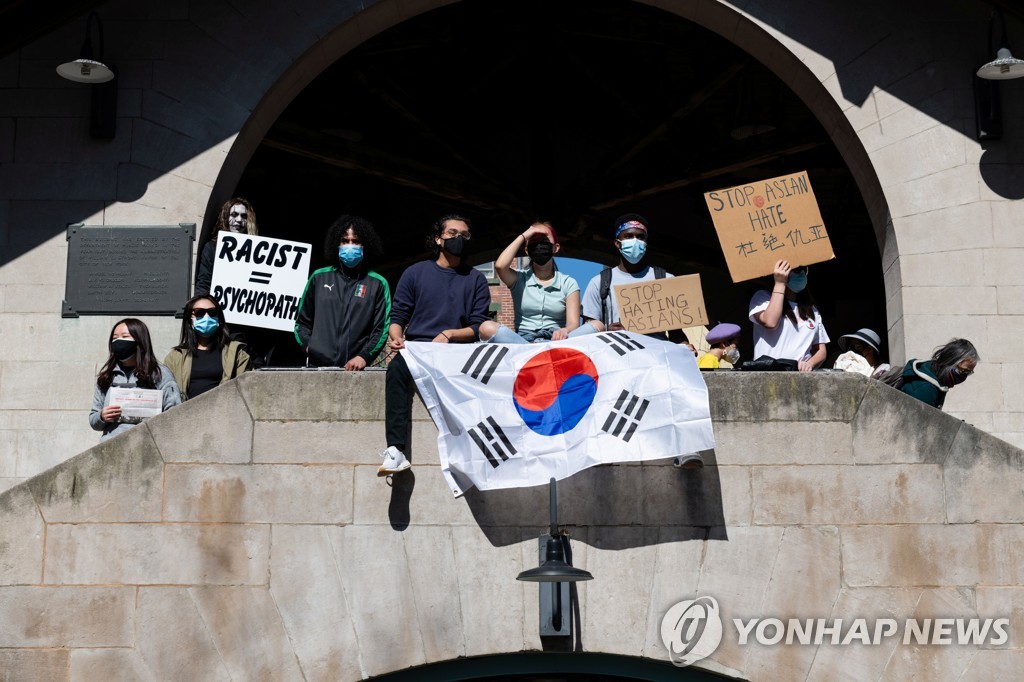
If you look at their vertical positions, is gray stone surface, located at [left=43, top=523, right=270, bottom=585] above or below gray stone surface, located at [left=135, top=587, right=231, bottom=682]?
above

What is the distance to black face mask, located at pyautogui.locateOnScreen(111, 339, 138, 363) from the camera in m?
9.39

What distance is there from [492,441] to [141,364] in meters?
2.55

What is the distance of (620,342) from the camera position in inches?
366

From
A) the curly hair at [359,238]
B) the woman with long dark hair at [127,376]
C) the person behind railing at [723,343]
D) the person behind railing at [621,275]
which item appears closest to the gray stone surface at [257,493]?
the woman with long dark hair at [127,376]

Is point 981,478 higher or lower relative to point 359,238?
lower

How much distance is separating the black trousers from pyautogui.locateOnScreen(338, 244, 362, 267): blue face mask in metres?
1.48

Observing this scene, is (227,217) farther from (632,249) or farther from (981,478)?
(981,478)

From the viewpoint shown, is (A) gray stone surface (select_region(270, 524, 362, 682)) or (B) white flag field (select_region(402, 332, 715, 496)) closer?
(A) gray stone surface (select_region(270, 524, 362, 682))

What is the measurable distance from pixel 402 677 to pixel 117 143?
5.75 metres

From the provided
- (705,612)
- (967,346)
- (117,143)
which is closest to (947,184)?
(967,346)

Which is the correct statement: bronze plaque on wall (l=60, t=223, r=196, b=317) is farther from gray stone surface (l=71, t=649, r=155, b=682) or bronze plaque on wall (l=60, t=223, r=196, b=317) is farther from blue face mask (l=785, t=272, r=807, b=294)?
blue face mask (l=785, t=272, r=807, b=294)

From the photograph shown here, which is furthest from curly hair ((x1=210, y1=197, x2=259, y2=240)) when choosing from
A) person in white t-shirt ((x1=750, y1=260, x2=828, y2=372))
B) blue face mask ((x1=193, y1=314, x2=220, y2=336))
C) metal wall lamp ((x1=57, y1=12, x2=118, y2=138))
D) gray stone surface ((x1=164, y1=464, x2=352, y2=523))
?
person in white t-shirt ((x1=750, y1=260, x2=828, y2=372))

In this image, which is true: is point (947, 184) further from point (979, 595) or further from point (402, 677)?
point (402, 677)

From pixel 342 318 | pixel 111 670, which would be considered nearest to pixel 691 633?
pixel 342 318
